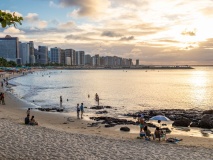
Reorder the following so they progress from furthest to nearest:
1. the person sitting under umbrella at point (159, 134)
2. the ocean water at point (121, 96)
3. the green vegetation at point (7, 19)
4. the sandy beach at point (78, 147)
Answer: the ocean water at point (121, 96) → the person sitting under umbrella at point (159, 134) → the sandy beach at point (78, 147) → the green vegetation at point (7, 19)

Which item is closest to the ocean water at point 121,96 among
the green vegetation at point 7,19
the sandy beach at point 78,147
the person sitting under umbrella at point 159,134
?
the person sitting under umbrella at point 159,134

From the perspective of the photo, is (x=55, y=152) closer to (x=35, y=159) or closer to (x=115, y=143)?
(x=35, y=159)

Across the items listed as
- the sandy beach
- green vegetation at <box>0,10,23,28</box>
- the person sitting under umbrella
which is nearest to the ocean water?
the person sitting under umbrella

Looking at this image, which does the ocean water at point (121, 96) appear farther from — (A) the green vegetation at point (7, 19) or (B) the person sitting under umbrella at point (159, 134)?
(A) the green vegetation at point (7, 19)

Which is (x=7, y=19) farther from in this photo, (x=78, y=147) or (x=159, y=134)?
(x=159, y=134)

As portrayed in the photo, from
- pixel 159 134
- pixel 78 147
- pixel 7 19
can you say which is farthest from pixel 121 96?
pixel 7 19

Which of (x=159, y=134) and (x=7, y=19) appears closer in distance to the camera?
(x=7, y=19)

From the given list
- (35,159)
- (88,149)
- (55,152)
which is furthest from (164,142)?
(35,159)

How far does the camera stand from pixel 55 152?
46.3 feet

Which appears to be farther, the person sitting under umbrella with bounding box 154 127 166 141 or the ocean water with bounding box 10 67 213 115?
the ocean water with bounding box 10 67 213 115

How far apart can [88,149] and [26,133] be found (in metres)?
5.38

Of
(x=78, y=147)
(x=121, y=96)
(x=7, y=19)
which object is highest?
(x=7, y=19)

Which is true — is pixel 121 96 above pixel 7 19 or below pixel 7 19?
below

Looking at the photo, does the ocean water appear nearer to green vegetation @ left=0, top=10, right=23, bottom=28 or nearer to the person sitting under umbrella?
the person sitting under umbrella
